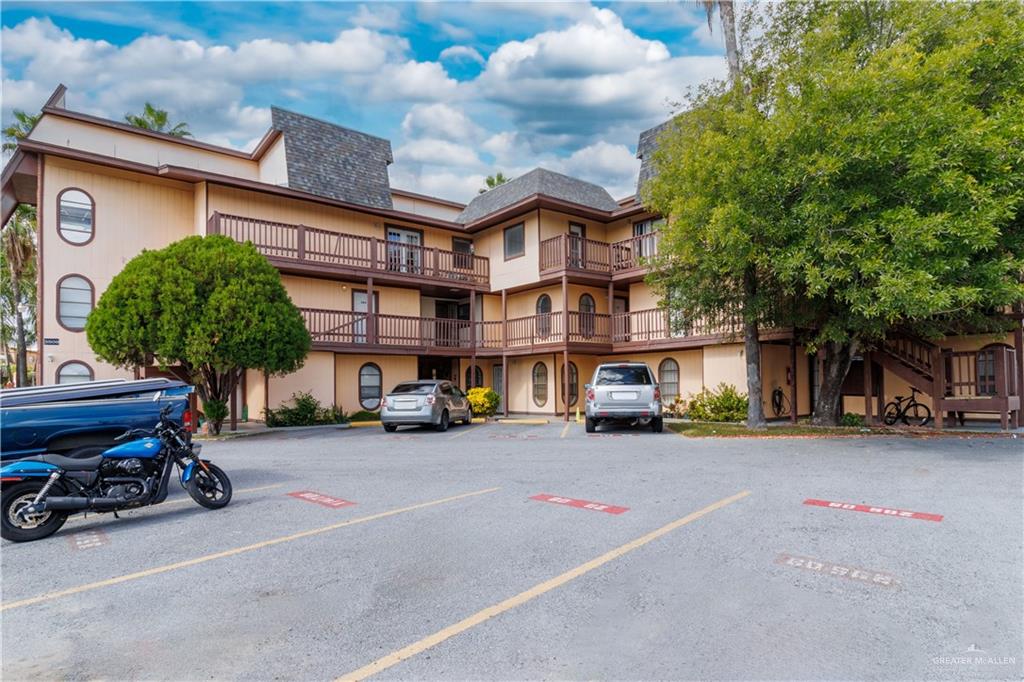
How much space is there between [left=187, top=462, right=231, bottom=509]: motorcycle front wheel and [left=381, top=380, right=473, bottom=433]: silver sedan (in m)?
9.27

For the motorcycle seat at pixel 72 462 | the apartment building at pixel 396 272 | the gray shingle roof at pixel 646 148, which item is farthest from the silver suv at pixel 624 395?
the gray shingle roof at pixel 646 148

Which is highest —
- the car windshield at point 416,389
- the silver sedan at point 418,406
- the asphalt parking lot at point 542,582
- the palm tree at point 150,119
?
the palm tree at point 150,119

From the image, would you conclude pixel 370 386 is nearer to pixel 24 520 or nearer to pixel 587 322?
pixel 587 322

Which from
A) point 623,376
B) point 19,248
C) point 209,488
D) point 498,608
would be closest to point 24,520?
point 209,488

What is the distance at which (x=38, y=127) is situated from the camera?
17969 mm

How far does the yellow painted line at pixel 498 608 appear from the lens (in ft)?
10.7

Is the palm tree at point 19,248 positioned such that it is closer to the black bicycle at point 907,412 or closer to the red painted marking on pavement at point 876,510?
the red painted marking on pavement at point 876,510

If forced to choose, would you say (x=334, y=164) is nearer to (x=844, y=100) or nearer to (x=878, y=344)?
(x=844, y=100)

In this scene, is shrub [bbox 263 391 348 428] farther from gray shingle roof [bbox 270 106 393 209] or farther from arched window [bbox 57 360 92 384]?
gray shingle roof [bbox 270 106 393 209]

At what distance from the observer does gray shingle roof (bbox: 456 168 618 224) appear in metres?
24.4

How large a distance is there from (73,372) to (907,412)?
25.1m

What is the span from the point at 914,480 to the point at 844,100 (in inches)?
280

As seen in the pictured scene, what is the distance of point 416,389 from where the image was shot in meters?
17.1

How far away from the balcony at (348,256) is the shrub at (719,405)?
1021 cm
